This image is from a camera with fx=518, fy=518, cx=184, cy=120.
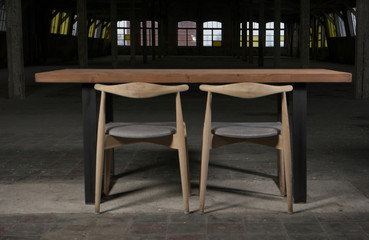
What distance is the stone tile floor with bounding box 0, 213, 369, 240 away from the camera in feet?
8.71

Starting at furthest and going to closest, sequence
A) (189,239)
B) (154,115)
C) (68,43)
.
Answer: (68,43), (154,115), (189,239)

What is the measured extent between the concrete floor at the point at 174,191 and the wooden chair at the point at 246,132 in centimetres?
25

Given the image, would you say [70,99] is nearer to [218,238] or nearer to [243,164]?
[243,164]

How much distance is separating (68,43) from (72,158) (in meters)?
23.8

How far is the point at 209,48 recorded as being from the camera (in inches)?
1395

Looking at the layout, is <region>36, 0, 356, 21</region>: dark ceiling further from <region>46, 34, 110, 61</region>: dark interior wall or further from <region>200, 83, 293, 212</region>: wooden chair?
<region>200, 83, 293, 212</region>: wooden chair

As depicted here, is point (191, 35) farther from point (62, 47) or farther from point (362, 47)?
point (362, 47)

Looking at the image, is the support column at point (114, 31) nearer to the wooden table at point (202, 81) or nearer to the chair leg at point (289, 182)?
the wooden table at point (202, 81)

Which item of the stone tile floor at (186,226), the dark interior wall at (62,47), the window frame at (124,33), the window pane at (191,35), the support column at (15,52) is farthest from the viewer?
the window frame at (124,33)

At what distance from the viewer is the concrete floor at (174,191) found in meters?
2.75

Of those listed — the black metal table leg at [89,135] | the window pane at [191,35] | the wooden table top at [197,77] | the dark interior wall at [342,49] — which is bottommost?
the black metal table leg at [89,135]

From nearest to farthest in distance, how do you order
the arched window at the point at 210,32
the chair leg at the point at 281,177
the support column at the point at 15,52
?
the chair leg at the point at 281,177 → the support column at the point at 15,52 → the arched window at the point at 210,32

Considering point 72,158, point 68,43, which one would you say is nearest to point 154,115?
point 72,158

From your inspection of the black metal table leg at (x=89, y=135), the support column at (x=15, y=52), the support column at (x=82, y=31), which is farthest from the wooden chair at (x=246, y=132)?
the support column at (x=82, y=31)
